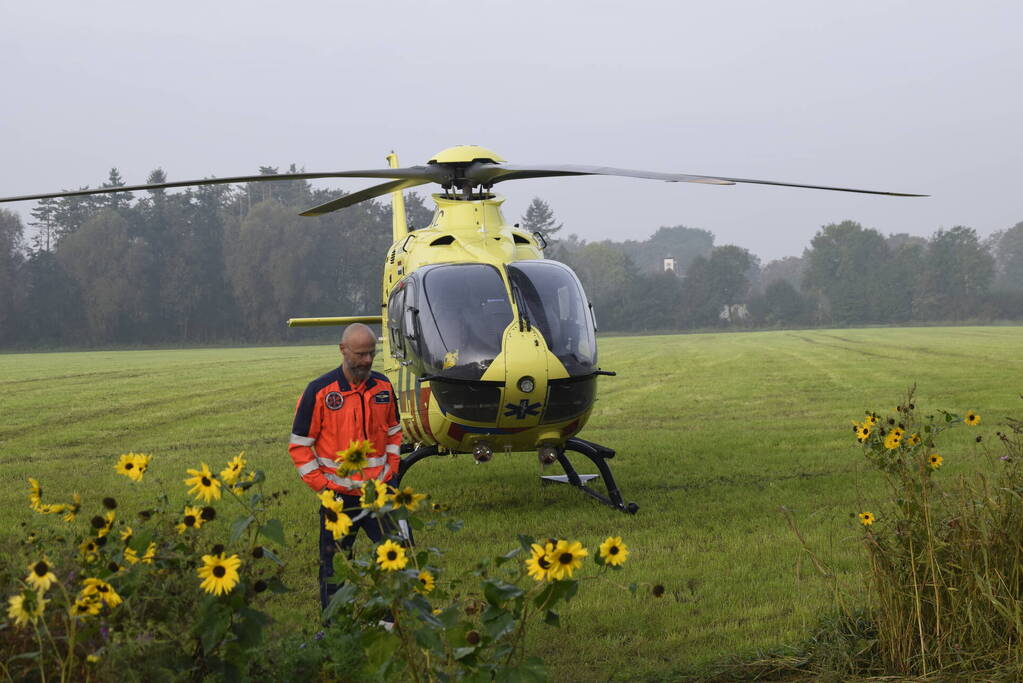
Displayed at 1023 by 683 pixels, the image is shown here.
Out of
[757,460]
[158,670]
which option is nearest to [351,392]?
[158,670]

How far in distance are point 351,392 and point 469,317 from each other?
2.73 metres

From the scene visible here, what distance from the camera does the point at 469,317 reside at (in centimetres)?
825

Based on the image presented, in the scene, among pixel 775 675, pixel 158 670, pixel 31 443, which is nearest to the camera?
pixel 158 670

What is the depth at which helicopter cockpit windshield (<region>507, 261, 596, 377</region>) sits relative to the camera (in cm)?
823

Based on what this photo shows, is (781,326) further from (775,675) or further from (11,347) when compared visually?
(775,675)

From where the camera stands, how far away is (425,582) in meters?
3.37

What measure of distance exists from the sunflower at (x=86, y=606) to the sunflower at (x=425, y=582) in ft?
3.39

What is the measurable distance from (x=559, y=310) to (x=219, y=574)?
558 cm

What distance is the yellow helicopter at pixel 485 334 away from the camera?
804 centimetres

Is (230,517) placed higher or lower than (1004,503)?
lower

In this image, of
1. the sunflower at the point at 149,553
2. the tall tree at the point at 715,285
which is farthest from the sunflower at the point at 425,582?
the tall tree at the point at 715,285

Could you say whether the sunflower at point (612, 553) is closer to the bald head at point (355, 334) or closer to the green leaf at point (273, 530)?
the green leaf at point (273, 530)

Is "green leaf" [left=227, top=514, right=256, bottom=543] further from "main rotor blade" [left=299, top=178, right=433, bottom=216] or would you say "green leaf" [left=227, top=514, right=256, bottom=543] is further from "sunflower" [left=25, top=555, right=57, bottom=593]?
"main rotor blade" [left=299, top=178, right=433, bottom=216]

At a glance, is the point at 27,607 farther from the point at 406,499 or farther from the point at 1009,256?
the point at 1009,256
